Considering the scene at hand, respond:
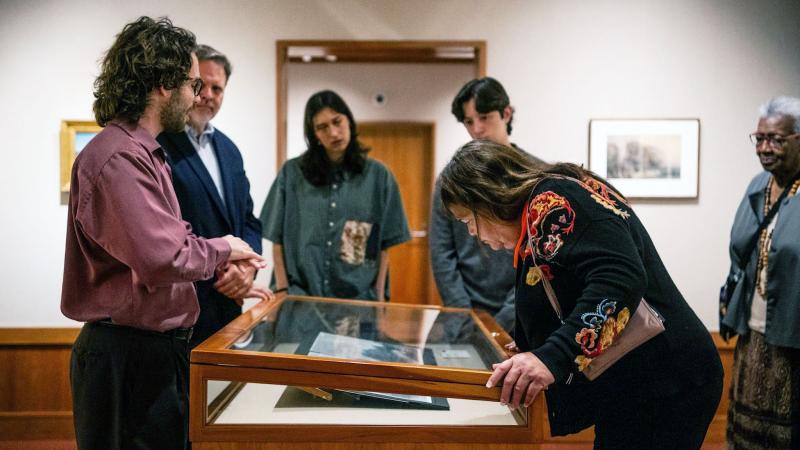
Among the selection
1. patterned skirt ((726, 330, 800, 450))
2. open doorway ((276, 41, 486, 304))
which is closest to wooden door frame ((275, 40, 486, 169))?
patterned skirt ((726, 330, 800, 450))

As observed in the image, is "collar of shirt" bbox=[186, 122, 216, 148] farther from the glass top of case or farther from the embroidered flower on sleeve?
the embroidered flower on sleeve

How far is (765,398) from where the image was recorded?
97.9 inches

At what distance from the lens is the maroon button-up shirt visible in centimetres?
137

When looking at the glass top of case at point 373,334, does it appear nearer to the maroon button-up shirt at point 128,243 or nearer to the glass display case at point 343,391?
the glass display case at point 343,391

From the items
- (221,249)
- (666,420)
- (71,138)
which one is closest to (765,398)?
(666,420)

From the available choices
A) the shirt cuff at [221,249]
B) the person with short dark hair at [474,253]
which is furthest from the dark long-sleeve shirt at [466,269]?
the shirt cuff at [221,249]

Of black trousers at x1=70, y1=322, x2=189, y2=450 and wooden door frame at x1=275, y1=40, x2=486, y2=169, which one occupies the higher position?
wooden door frame at x1=275, y1=40, x2=486, y2=169

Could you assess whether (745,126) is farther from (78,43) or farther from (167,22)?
(78,43)

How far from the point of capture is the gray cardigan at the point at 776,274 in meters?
2.40

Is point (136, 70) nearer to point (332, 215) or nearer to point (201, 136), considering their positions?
point (201, 136)

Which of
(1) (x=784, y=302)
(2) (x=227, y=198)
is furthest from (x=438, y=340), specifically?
(1) (x=784, y=302)

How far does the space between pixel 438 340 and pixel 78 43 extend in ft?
10.3

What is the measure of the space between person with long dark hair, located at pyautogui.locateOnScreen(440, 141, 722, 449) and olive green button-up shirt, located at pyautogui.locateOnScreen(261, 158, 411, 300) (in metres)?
1.35

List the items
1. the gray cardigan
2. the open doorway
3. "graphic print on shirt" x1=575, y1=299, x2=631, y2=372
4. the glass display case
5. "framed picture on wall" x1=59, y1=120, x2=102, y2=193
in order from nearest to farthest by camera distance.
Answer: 1. "graphic print on shirt" x1=575, y1=299, x2=631, y2=372
2. the glass display case
3. the gray cardigan
4. "framed picture on wall" x1=59, y1=120, x2=102, y2=193
5. the open doorway
